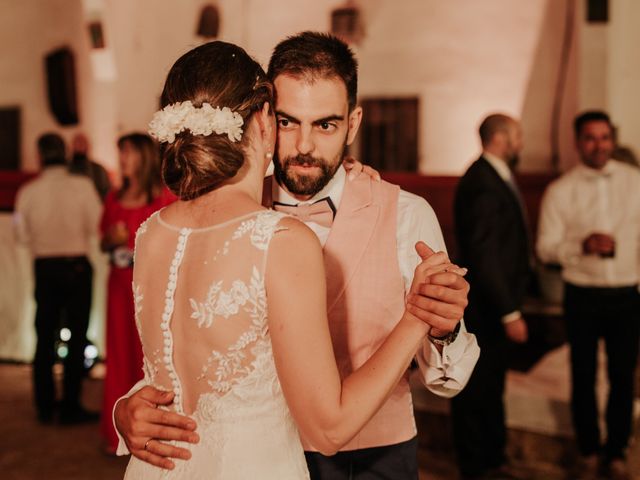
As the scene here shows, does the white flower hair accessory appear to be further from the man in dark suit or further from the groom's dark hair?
the man in dark suit

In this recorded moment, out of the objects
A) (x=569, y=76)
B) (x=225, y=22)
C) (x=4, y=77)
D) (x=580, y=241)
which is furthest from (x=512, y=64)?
(x=4, y=77)

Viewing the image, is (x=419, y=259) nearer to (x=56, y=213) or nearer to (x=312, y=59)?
(x=312, y=59)

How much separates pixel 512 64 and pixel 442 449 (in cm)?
381

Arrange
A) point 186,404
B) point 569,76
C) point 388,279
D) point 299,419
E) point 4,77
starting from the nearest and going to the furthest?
point 299,419
point 186,404
point 388,279
point 569,76
point 4,77

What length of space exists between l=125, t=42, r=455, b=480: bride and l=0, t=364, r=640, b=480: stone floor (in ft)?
8.33

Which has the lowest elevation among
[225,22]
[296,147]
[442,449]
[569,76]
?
[442,449]

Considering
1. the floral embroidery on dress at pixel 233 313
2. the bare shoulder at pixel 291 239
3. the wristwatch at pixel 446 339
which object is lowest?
the wristwatch at pixel 446 339

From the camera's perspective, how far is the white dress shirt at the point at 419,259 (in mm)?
1571

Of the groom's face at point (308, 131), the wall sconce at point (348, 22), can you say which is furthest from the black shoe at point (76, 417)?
the wall sconce at point (348, 22)

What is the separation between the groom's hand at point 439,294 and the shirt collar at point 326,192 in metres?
0.46

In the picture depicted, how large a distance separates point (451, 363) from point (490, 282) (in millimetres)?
1855

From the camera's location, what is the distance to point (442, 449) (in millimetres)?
4000

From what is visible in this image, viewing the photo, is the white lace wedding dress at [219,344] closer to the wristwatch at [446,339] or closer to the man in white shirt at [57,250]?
the wristwatch at [446,339]

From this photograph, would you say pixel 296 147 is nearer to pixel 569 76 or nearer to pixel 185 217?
pixel 185 217
